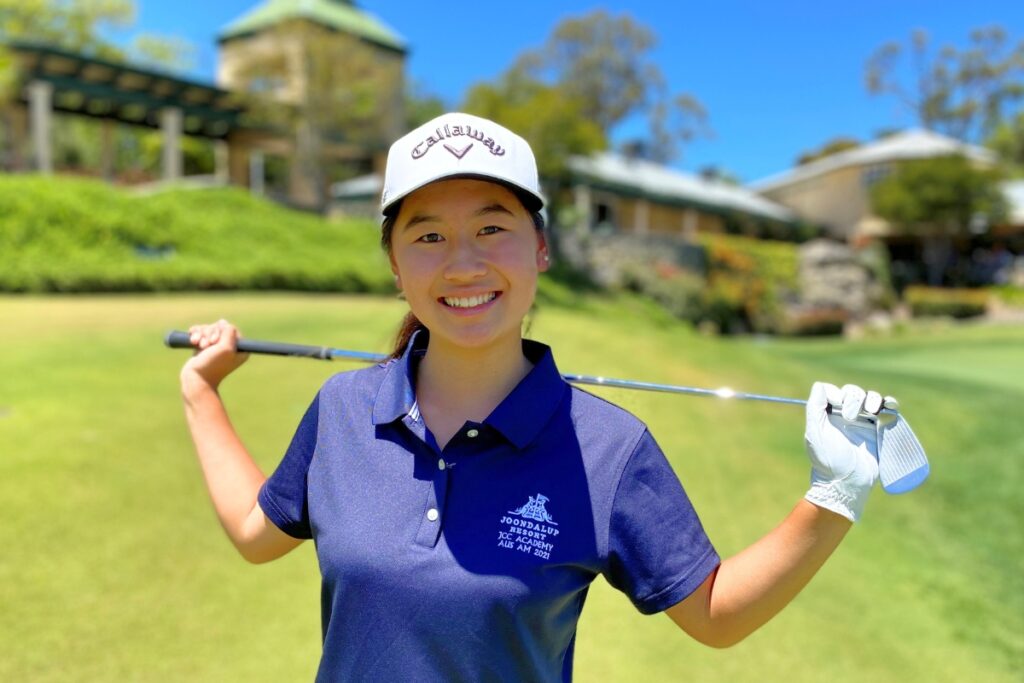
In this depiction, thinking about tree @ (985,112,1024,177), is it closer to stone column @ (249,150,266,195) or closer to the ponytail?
stone column @ (249,150,266,195)

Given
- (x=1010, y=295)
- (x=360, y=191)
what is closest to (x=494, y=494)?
(x=360, y=191)

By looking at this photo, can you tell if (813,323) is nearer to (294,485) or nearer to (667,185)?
(667,185)

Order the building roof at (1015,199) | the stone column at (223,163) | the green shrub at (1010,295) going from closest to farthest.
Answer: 1. the stone column at (223,163)
2. the green shrub at (1010,295)
3. the building roof at (1015,199)

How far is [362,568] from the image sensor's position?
1.23 metres

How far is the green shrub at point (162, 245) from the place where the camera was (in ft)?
42.8

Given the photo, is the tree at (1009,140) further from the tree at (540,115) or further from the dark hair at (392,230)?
the dark hair at (392,230)

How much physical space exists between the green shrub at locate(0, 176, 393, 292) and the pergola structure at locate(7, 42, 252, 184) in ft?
13.9

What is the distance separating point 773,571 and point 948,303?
2937 centimetres

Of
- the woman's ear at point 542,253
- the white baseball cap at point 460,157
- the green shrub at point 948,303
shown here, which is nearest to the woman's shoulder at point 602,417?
the woman's ear at point 542,253

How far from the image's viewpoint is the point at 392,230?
4.51ft

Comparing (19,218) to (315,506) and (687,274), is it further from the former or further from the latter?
(687,274)

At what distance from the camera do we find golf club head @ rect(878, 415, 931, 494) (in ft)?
3.84

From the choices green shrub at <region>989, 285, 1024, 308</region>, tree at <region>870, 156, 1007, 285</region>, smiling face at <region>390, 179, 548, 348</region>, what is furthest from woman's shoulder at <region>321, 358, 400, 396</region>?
tree at <region>870, 156, 1007, 285</region>

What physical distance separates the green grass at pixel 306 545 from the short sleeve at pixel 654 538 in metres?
0.52
